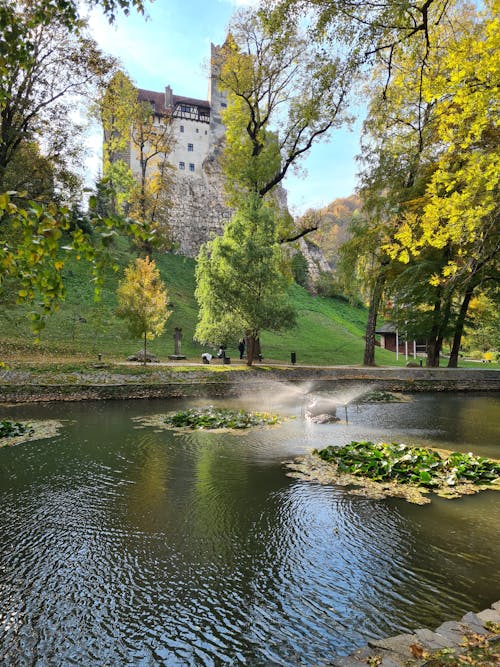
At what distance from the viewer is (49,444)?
1219cm

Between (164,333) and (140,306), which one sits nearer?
(140,306)

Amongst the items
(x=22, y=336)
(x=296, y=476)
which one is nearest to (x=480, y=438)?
(x=296, y=476)

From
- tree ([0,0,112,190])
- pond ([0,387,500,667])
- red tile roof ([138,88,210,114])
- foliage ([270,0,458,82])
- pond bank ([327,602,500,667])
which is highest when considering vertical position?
red tile roof ([138,88,210,114])

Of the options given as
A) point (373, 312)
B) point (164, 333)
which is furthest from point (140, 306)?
point (373, 312)

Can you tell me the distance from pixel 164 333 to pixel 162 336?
0.62m

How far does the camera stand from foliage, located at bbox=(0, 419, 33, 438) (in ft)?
42.4

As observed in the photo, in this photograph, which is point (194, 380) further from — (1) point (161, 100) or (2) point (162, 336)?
(1) point (161, 100)

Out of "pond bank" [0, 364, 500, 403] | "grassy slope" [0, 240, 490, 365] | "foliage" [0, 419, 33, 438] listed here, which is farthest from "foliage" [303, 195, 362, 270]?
"foliage" [0, 419, 33, 438]

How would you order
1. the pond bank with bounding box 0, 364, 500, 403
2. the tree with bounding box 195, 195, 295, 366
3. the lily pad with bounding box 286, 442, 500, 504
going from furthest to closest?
the tree with bounding box 195, 195, 295, 366 < the pond bank with bounding box 0, 364, 500, 403 < the lily pad with bounding box 286, 442, 500, 504

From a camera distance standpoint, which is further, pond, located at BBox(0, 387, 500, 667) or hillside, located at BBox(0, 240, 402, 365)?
hillside, located at BBox(0, 240, 402, 365)

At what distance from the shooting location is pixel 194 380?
23.2m

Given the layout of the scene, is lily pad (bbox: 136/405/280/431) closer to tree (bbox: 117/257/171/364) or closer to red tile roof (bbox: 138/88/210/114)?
tree (bbox: 117/257/171/364)

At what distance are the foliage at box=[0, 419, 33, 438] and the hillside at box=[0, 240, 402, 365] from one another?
631 cm

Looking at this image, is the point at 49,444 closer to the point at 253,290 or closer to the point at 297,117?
the point at 253,290
